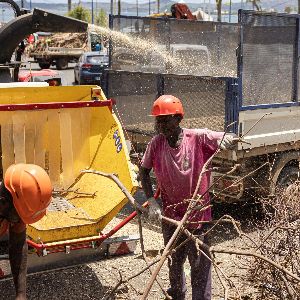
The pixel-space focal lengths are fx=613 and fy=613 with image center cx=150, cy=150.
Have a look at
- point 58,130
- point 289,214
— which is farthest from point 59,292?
point 289,214

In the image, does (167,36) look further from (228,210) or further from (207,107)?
(228,210)

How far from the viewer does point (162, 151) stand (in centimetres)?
480

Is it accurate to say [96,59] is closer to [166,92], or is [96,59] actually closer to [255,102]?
[166,92]

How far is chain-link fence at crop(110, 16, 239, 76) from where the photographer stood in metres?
8.28

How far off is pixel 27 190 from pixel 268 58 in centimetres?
418

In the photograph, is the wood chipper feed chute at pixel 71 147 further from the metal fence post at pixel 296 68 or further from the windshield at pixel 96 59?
the windshield at pixel 96 59

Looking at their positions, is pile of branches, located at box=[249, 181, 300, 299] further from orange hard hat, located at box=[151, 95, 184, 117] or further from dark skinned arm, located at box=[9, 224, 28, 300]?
dark skinned arm, located at box=[9, 224, 28, 300]

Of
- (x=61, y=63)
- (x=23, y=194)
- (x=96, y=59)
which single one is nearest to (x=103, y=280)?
(x=23, y=194)

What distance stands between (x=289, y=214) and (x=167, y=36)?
Answer: 14.0 ft

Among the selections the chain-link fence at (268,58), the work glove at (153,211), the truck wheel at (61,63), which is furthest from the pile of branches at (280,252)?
the truck wheel at (61,63)

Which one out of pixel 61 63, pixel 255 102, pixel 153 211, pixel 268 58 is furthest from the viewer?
pixel 61 63

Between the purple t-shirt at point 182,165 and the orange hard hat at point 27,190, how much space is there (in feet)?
4.46

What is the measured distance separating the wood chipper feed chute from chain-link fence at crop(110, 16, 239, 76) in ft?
7.18

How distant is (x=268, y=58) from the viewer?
6.91m
